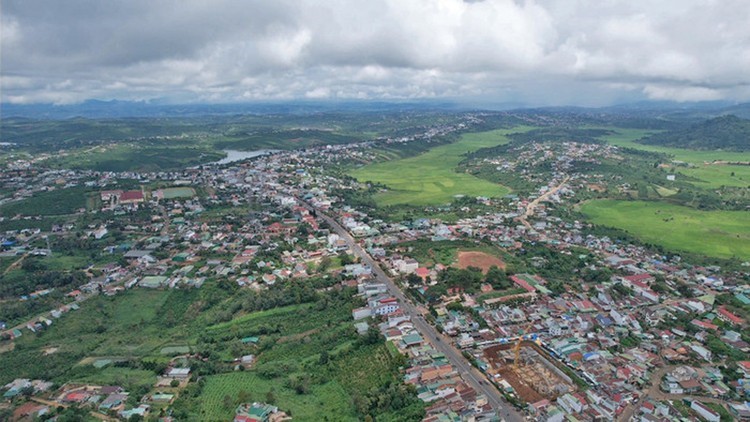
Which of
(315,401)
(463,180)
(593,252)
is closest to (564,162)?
(463,180)

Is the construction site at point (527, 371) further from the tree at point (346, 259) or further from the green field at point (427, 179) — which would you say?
the green field at point (427, 179)

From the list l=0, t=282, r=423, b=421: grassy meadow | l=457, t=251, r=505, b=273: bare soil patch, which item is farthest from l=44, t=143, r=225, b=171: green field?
l=457, t=251, r=505, b=273: bare soil patch

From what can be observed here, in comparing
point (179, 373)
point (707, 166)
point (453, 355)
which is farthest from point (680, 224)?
point (179, 373)

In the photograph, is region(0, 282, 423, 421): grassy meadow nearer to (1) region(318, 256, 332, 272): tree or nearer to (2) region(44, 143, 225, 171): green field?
(1) region(318, 256, 332, 272): tree

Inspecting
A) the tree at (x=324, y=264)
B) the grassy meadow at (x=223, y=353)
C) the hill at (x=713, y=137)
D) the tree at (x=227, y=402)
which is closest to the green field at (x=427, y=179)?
the tree at (x=324, y=264)

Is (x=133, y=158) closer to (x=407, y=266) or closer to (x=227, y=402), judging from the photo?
(x=407, y=266)
